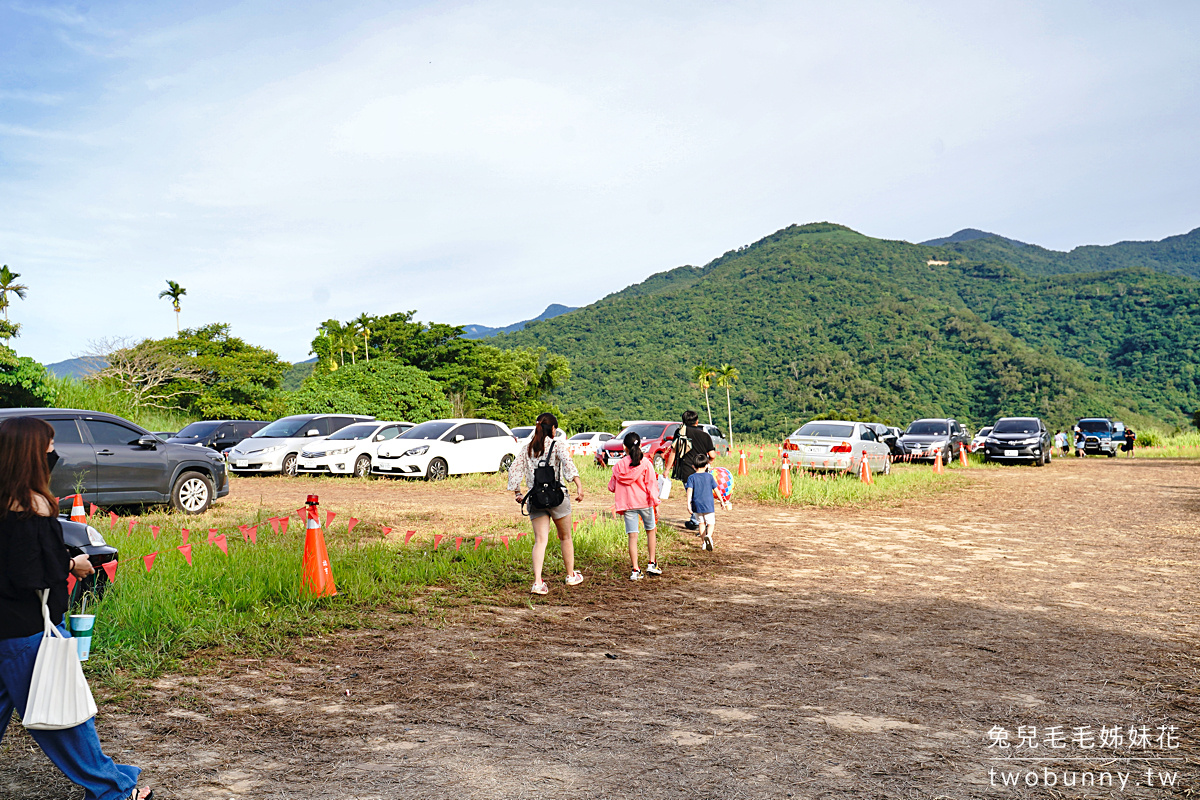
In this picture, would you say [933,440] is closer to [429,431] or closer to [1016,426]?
[1016,426]

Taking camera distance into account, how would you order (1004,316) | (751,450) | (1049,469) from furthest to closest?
(1004,316) < (751,450) < (1049,469)

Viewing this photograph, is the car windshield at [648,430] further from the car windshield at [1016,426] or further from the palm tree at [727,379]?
the palm tree at [727,379]

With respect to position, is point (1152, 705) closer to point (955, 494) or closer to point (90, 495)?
point (90, 495)

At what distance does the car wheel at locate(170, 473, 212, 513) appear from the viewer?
1220 centimetres

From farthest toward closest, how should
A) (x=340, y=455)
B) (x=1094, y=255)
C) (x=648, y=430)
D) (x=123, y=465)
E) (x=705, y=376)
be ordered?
(x=1094, y=255) → (x=705, y=376) → (x=648, y=430) → (x=340, y=455) → (x=123, y=465)

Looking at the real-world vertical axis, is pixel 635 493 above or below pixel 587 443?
above

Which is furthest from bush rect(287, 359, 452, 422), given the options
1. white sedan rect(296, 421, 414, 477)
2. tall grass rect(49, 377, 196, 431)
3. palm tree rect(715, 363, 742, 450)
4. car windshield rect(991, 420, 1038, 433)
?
palm tree rect(715, 363, 742, 450)

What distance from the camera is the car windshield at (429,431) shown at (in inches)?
807

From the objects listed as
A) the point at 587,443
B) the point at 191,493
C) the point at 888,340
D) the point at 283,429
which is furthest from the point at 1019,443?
the point at 888,340

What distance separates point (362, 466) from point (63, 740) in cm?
1805

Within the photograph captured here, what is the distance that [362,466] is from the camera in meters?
20.6

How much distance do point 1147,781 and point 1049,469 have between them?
24574mm

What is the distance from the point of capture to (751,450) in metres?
32.4

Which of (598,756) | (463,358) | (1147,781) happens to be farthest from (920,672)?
(463,358)
